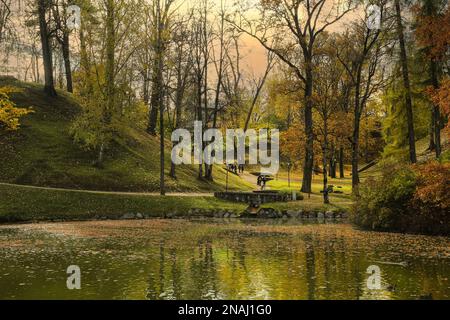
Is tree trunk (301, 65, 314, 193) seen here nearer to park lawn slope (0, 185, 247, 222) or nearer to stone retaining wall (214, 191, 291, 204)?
stone retaining wall (214, 191, 291, 204)

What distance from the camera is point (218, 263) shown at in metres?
17.2

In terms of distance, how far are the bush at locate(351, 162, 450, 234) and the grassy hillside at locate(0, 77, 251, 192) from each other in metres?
18.5

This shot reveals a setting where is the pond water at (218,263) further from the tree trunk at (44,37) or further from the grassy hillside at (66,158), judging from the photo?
the tree trunk at (44,37)

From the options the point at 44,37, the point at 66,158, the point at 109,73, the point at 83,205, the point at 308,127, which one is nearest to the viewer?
the point at 83,205

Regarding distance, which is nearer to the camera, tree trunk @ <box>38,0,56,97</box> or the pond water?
the pond water

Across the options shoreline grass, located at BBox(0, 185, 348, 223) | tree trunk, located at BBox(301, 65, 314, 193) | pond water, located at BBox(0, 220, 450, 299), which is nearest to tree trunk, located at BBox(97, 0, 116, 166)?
shoreline grass, located at BBox(0, 185, 348, 223)

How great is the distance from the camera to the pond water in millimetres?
13031

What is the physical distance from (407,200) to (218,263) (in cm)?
1419

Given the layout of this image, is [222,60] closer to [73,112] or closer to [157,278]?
[73,112]

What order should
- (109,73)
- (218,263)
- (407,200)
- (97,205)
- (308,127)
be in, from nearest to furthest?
1. (218,263)
2. (407,200)
3. (97,205)
4. (109,73)
5. (308,127)

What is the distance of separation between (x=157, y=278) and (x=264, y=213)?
22.4 m

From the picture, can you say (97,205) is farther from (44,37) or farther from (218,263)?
(44,37)

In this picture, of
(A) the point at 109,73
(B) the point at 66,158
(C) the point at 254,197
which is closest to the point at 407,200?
(C) the point at 254,197
